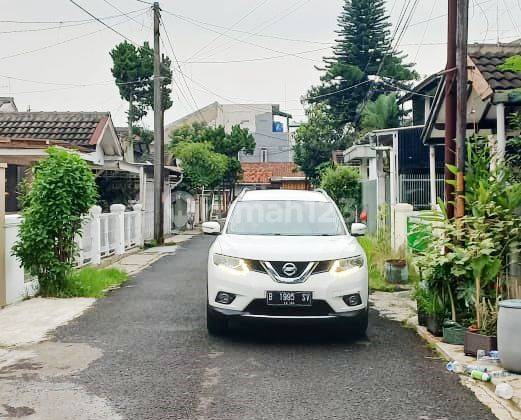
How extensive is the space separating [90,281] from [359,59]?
3214 cm

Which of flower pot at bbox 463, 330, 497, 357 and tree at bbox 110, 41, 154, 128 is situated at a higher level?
tree at bbox 110, 41, 154, 128

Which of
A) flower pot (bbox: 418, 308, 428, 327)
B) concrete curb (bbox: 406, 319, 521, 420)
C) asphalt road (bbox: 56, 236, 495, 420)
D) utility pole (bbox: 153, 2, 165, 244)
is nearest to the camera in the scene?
concrete curb (bbox: 406, 319, 521, 420)

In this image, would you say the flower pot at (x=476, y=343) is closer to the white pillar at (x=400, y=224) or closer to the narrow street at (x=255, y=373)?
the narrow street at (x=255, y=373)

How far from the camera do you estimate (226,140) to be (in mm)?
51000

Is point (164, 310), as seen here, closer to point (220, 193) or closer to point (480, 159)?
point (480, 159)

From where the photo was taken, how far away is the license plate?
7.85 metres

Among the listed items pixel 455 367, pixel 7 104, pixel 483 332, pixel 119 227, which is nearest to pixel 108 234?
pixel 119 227

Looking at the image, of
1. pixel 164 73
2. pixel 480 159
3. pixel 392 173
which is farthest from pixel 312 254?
pixel 164 73

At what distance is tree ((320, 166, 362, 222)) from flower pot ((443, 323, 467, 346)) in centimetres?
1828

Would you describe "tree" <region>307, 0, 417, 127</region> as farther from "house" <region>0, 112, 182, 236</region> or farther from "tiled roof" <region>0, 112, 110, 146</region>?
"tiled roof" <region>0, 112, 110, 146</region>

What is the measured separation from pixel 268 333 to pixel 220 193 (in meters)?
43.4

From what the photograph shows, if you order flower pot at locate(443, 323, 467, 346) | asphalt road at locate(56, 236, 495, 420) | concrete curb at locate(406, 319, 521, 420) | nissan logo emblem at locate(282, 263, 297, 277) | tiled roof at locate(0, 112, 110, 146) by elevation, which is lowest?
concrete curb at locate(406, 319, 521, 420)

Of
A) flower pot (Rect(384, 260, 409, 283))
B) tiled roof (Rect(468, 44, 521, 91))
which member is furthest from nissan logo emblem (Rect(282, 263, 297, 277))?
flower pot (Rect(384, 260, 409, 283))

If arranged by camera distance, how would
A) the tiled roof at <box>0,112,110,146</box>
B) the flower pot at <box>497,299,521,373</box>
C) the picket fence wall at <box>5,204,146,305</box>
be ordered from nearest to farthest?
the flower pot at <box>497,299,521,373</box>
the picket fence wall at <box>5,204,146,305</box>
the tiled roof at <box>0,112,110,146</box>
